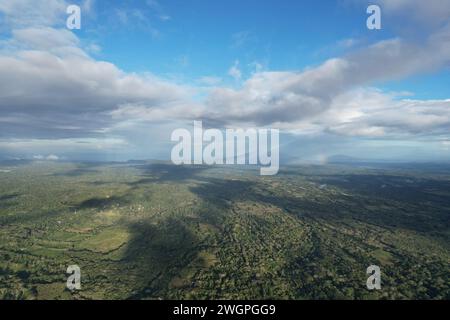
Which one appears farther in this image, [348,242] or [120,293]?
[348,242]

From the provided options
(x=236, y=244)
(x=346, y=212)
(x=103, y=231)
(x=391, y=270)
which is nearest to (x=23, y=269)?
(x=103, y=231)

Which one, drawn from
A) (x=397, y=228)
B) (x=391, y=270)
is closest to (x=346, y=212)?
(x=397, y=228)

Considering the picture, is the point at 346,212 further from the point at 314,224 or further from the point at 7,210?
the point at 7,210

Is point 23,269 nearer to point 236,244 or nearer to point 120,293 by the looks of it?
point 120,293
